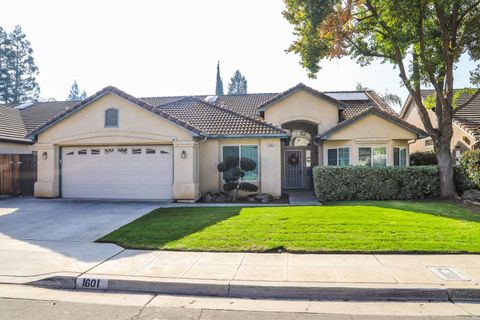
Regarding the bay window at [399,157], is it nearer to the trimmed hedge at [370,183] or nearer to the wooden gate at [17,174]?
the trimmed hedge at [370,183]

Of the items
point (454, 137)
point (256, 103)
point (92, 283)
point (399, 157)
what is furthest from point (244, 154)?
point (454, 137)

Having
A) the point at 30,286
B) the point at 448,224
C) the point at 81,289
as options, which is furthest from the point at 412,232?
the point at 30,286

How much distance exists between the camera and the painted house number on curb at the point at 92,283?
545 cm

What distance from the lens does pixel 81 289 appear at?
5.47m

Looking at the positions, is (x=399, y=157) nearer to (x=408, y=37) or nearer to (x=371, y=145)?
(x=371, y=145)

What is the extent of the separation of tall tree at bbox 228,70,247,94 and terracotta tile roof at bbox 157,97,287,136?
64.4m

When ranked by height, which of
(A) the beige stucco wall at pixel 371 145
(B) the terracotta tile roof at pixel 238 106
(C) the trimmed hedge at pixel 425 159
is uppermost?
(B) the terracotta tile roof at pixel 238 106

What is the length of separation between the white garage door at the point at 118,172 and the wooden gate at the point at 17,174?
2238mm

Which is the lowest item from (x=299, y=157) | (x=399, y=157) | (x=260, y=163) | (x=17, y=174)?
(x=17, y=174)

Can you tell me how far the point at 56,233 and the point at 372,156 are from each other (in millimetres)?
14090

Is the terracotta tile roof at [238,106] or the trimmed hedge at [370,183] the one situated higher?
the terracotta tile roof at [238,106]

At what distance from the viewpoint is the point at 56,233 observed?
8758mm

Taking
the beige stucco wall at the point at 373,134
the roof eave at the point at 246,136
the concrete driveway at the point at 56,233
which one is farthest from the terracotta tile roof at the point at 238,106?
the concrete driveway at the point at 56,233

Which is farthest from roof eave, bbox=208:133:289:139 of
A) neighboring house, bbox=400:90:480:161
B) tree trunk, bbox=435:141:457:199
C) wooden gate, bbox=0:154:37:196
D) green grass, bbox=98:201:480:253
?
wooden gate, bbox=0:154:37:196
